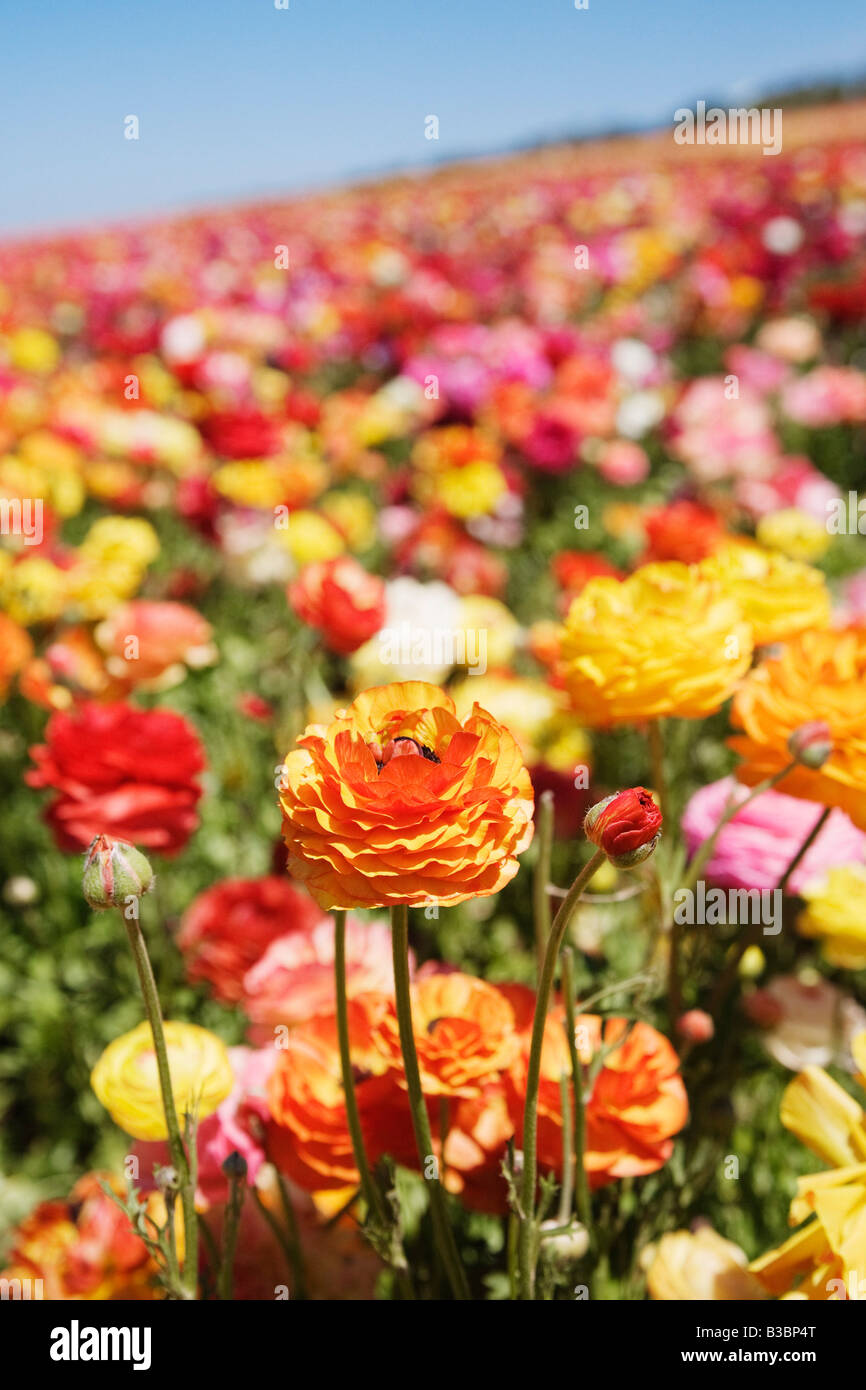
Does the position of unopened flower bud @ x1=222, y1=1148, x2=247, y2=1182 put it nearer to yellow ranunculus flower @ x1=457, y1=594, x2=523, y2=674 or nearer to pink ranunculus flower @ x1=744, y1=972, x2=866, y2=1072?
pink ranunculus flower @ x1=744, y1=972, x2=866, y2=1072

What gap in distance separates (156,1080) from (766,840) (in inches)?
18.4

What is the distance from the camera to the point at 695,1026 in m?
0.70

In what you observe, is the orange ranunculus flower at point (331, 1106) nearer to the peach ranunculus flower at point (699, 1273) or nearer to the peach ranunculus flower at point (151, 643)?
the peach ranunculus flower at point (699, 1273)

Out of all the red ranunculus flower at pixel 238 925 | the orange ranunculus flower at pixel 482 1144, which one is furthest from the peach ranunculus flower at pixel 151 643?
the orange ranunculus flower at pixel 482 1144

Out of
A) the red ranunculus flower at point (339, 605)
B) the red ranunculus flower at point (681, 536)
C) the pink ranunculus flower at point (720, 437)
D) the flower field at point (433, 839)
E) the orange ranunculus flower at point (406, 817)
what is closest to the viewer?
the orange ranunculus flower at point (406, 817)

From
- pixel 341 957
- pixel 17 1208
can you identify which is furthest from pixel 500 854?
pixel 17 1208

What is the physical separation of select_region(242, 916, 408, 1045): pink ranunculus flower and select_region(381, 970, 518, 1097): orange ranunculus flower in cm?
11

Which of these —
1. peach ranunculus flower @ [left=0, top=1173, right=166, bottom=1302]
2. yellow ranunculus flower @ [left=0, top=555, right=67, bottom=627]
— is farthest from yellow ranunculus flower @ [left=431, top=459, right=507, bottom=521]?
peach ranunculus flower @ [left=0, top=1173, right=166, bottom=1302]

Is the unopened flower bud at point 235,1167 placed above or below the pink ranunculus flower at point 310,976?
below

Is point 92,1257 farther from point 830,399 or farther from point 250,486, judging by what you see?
point 830,399

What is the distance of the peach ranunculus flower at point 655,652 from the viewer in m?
0.63

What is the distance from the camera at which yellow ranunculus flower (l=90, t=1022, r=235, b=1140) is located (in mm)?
590
